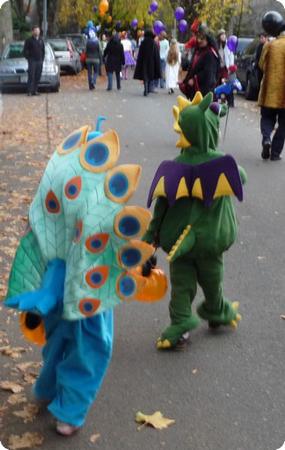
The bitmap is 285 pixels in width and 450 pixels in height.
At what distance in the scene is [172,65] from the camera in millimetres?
A: 19875

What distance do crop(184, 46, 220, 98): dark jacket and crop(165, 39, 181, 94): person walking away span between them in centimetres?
939

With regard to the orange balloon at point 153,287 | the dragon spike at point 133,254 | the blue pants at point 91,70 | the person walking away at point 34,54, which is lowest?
the blue pants at point 91,70

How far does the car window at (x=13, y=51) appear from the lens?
70.6ft

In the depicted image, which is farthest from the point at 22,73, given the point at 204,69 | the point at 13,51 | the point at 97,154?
the point at 97,154

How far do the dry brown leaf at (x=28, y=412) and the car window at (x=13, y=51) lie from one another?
62.8 feet

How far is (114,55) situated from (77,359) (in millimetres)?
17953

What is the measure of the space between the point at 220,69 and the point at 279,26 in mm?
1254

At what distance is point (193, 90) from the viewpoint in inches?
424

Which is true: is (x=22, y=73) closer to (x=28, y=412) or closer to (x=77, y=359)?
(x=28, y=412)

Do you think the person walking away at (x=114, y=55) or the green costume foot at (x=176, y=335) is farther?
the person walking away at (x=114, y=55)

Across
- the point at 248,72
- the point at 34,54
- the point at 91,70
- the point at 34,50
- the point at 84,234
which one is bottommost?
the point at 91,70

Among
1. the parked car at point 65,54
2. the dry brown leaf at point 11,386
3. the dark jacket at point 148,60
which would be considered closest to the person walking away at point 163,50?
the dark jacket at point 148,60

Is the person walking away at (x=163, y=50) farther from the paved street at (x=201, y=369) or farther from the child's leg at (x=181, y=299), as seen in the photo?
the child's leg at (x=181, y=299)

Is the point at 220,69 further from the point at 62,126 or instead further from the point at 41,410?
the point at 41,410
